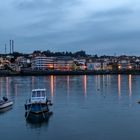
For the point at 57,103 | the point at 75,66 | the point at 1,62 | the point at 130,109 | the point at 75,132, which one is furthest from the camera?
the point at 75,66

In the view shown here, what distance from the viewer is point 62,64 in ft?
463

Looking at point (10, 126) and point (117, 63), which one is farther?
point (117, 63)

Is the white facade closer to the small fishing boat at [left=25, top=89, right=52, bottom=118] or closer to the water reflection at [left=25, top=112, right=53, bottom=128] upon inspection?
the small fishing boat at [left=25, top=89, right=52, bottom=118]

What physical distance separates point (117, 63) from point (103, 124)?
13560 centimetres

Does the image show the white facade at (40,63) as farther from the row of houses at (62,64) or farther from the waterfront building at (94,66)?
the waterfront building at (94,66)

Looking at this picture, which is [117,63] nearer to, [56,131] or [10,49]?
[10,49]

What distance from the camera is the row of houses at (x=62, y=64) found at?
136500 mm

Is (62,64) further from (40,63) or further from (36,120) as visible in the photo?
(36,120)

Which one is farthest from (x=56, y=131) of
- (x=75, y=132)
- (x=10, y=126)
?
(x=10, y=126)

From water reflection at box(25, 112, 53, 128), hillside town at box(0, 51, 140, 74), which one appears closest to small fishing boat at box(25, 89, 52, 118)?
water reflection at box(25, 112, 53, 128)

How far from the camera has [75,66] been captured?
467 feet

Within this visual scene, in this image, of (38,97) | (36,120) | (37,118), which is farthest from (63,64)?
(36,120)

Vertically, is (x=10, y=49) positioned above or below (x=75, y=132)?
above

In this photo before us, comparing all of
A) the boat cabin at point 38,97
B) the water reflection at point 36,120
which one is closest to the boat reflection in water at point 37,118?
the water reflection at point 36,120
